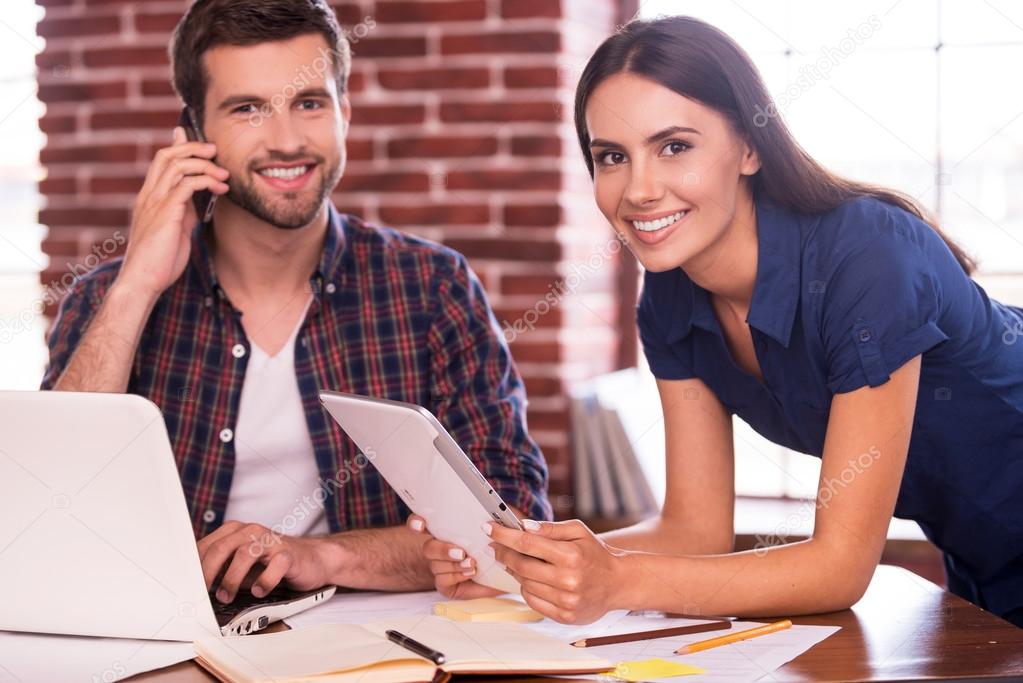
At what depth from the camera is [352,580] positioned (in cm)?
145

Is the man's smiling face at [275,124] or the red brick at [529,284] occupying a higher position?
the man's smiling face at [275,124]

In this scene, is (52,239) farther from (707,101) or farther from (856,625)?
(856,625)

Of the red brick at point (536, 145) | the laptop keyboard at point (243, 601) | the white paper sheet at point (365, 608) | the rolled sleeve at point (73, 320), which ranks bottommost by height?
the white paper sheet at point (365, 608)

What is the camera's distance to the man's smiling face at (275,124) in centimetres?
181

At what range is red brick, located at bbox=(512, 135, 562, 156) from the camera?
7.88 ft

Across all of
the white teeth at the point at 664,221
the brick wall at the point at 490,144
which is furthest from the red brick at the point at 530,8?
the white teeth at the point at 664,221

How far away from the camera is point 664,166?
4.71 feet

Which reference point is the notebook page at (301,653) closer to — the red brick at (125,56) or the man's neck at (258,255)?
the man's neck at (258,255)

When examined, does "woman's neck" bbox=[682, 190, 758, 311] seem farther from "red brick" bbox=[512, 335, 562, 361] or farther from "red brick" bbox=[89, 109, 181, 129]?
"red brick" bbox=[89, 109, 181, 129]

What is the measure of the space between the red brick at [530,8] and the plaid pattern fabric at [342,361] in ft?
2.31

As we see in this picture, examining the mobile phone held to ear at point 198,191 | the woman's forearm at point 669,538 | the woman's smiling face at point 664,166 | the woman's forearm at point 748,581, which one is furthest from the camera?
the mobile phone held to ear at point 198,191

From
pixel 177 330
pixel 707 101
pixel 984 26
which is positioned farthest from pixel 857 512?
pixel 984 26

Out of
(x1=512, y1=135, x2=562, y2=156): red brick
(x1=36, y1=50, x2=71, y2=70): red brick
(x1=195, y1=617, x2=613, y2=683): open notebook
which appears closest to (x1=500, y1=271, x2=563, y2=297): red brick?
(x1=512, y1=135, x2=562, y2=156): red brick

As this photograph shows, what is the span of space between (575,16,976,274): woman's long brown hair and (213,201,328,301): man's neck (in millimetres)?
649
